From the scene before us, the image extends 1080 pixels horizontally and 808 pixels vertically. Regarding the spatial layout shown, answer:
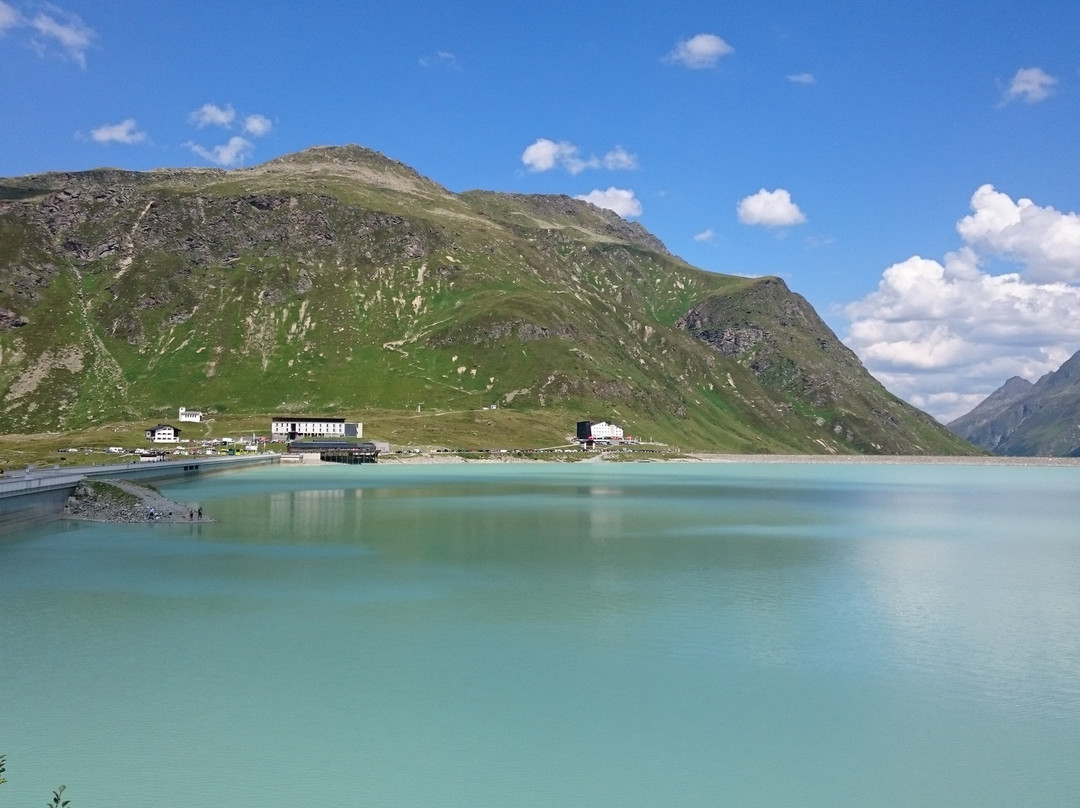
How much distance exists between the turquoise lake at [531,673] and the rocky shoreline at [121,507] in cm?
1234

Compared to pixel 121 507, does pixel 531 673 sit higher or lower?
lower

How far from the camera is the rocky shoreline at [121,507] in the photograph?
3305 inches

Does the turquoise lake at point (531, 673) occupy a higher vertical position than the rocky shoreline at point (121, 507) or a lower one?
lower

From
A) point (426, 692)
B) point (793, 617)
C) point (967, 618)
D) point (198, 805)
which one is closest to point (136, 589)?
point (426, 692)

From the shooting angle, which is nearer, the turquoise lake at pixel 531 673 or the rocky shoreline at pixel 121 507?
the turquoise lake at pixel 531 673

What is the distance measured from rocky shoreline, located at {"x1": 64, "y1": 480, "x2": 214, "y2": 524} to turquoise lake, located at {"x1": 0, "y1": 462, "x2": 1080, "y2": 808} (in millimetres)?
12336

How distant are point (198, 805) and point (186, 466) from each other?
484 feet

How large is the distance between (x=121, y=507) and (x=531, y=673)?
223 feet

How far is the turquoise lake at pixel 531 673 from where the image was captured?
23094 mm

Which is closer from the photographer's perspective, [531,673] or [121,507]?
[531,673]

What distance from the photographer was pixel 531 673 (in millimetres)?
32844

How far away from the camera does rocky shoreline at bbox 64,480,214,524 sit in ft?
275

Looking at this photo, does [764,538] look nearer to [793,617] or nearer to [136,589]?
[793,617]

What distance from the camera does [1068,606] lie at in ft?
158
